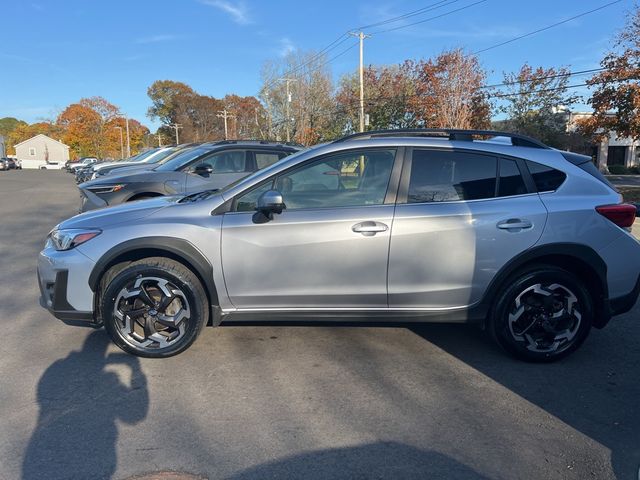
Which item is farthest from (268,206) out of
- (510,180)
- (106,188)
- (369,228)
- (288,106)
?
(288,106)

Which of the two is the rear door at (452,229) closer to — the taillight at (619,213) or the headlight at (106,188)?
the taillight at (619,213)

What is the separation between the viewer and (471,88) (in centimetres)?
3058

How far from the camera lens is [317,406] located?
347 cm

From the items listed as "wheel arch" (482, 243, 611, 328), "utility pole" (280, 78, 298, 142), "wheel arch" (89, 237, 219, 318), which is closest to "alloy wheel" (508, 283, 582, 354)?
"wheel arch" (482, 243, 611, 328)

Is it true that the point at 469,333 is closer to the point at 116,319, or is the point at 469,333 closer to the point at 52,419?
the point at 116,319

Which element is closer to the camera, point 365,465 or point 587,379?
point 365,465

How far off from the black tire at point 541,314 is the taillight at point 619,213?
1.77ft

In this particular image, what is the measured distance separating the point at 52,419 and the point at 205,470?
119 cm

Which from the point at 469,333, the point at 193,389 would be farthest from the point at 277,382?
the point at 469,333

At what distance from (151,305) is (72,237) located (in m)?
0.83

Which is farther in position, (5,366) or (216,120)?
(216,120)

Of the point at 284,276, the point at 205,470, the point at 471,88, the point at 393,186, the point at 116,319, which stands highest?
the point at 471,88

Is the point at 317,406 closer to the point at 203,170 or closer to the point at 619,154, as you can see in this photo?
the point at 203,170

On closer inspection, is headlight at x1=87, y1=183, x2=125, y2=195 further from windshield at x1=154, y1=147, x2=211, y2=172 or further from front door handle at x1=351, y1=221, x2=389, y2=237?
front door handle at x1=351, y1=221, x2=389, y2=237
